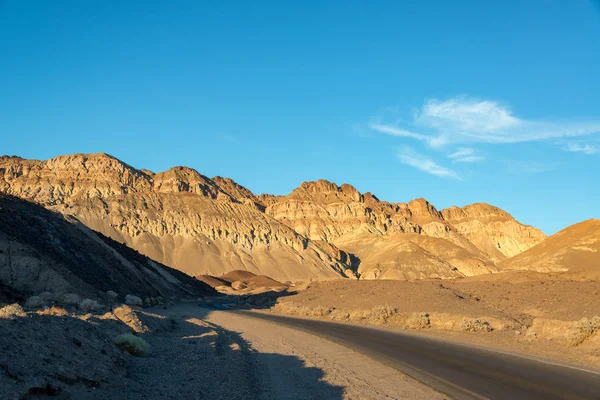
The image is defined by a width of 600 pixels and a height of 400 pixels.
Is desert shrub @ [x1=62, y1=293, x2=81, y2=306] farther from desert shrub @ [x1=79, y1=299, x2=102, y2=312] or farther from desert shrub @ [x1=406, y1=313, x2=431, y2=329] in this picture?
desert shrub @ [x1=406, y1=313, x2=431, y2=329]

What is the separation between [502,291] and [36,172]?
17439cm

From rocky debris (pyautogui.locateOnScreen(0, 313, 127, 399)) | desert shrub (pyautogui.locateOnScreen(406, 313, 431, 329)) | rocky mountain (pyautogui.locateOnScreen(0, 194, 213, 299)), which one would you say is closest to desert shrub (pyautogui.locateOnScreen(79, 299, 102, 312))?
rocky mountain (pyautogui.locateOnScreen(0, 194, 213, 299))

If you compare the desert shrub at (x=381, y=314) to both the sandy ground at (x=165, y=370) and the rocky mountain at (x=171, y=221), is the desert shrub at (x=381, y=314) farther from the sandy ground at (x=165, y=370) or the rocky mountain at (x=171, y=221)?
the rocky mountain at (x=171, y=221)

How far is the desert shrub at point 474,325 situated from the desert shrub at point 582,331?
18.0 ft

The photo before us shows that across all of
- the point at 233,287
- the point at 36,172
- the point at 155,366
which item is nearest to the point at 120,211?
the point at 36,172

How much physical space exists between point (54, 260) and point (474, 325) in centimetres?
2574

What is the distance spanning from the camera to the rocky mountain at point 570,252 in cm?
7844

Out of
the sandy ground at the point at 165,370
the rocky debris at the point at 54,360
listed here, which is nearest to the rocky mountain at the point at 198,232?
the sandy ground at the point at 165,370

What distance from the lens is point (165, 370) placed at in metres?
11.4

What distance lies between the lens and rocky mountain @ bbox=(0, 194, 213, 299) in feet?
85.7

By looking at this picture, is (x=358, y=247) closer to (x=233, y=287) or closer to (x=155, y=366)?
(x=233, y=287)

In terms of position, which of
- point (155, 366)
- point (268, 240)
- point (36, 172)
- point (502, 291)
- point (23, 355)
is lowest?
point (155, 366)

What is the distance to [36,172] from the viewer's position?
551 feet

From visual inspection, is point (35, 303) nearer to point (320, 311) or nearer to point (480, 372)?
point (480, 372)
